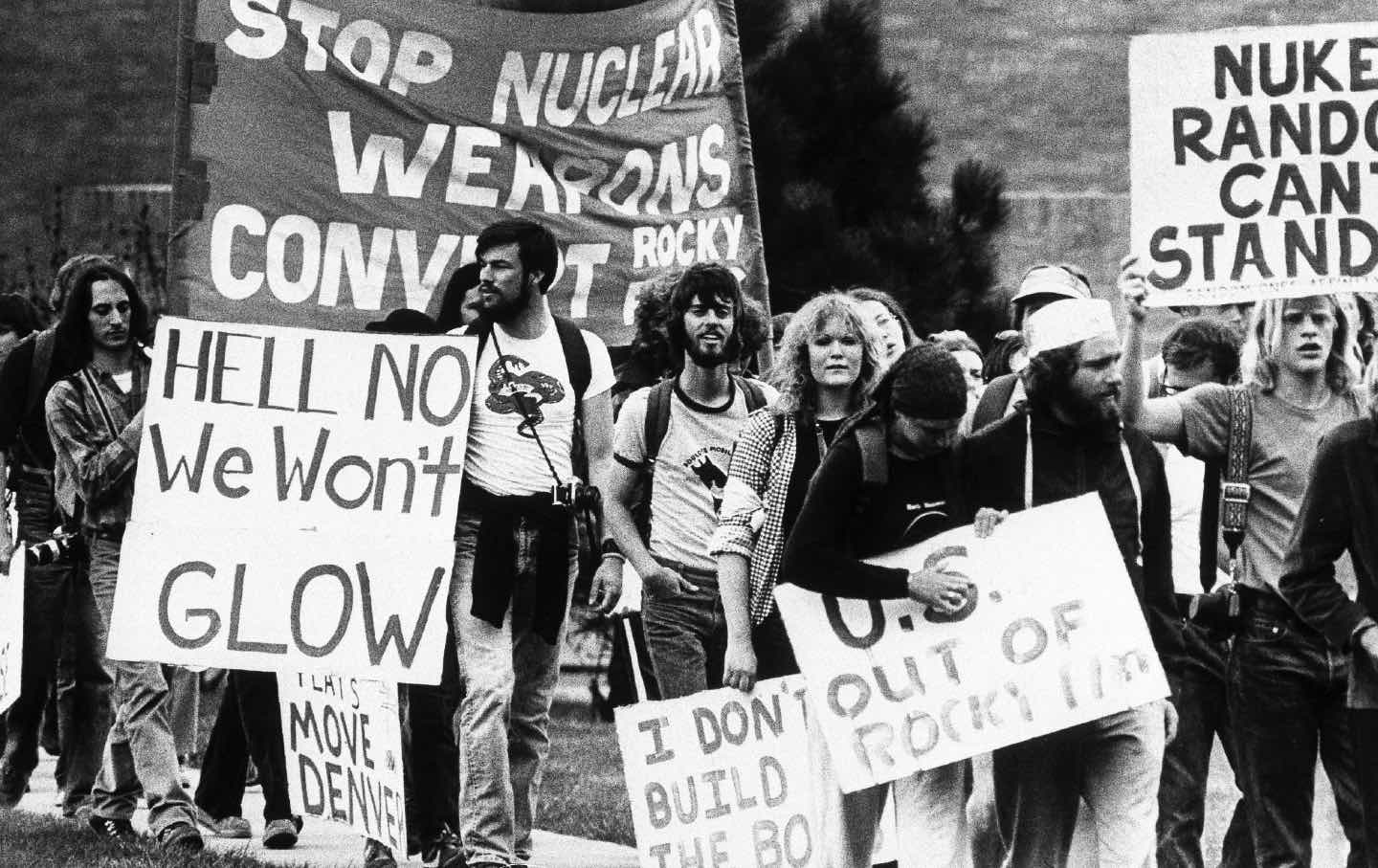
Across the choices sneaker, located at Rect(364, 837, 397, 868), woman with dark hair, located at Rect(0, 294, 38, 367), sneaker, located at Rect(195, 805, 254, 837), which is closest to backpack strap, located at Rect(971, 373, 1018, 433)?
sneaker, located at Rect(364, 837, 397, 868)

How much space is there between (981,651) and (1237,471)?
34.6 inches

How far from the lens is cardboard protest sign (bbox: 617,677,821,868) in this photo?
7633 millimetres

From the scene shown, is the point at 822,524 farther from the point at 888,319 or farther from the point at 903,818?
the point at 888,319

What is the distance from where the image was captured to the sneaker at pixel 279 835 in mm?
9281

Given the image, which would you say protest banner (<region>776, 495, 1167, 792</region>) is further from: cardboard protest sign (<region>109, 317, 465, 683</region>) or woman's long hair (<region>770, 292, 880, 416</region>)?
cardboard protest sign (<region>109, 317, 465, 683</region>)

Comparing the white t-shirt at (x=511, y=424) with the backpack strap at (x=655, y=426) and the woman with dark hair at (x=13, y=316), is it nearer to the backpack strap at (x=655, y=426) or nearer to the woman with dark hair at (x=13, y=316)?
the backpack strap at (x=655, y=426)

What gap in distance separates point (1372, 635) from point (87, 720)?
5147 mm

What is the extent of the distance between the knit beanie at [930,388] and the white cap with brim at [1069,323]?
Answer: 227 mm

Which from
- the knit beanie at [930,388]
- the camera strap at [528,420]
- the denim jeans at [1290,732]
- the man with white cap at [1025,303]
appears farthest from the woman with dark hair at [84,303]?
the denim jeans at [1290,732]

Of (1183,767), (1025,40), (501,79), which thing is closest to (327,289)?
(501,79)

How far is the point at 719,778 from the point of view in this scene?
7680 millimetres

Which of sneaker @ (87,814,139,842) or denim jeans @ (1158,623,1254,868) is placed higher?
denim jeans @ (1158,623,1254,868)

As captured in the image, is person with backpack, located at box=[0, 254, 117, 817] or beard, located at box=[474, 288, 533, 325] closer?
beard, located at box=[474, 288, 533, 325]

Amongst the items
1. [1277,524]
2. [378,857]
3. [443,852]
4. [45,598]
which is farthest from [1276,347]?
[45,598]
